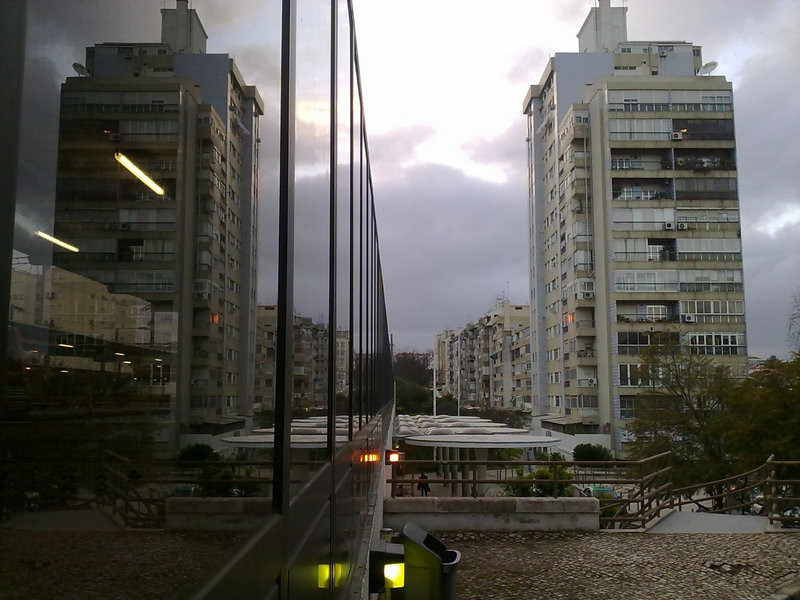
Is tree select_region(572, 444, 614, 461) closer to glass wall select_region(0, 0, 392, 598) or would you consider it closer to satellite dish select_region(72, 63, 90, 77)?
glass wall select_region(0, 0, 392, 598)

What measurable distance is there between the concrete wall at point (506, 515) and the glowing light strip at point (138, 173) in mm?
11895

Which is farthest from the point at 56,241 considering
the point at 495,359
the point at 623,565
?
the point at 495,359

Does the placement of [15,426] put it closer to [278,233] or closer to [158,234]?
[158,234]

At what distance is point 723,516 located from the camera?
14141 mm

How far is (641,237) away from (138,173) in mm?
48097

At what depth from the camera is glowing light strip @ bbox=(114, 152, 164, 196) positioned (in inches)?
32.7

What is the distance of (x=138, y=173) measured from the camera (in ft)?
2.88

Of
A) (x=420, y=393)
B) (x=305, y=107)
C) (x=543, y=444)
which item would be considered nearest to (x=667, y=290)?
(x=543, y=444)

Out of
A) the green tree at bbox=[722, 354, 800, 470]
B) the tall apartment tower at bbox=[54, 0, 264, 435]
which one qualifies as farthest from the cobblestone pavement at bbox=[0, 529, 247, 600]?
the green tree at bbox=[722, 354, 800, 470]

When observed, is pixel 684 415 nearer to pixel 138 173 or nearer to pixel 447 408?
pixel 138 173

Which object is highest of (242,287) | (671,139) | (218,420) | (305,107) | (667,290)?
(671,139)

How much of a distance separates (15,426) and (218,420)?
0.68 meters

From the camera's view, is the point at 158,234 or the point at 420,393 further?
the point at 420,393

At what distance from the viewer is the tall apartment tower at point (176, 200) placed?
77 cm
